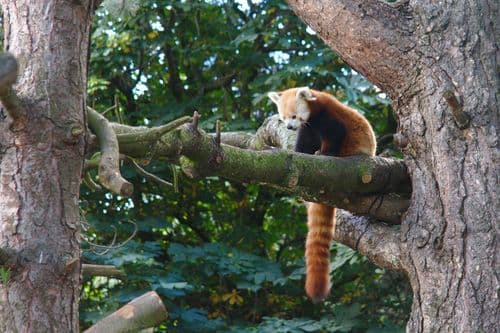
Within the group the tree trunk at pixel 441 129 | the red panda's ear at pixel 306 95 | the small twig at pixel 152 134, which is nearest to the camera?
the small twig at pixel 152 134

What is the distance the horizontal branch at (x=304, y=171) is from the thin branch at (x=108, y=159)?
344mm

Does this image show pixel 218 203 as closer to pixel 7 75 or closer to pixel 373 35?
pixel 373 35

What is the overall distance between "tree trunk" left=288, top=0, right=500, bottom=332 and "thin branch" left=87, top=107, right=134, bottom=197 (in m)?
1.75

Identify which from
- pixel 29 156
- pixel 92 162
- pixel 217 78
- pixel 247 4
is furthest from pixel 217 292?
pixel 29 156

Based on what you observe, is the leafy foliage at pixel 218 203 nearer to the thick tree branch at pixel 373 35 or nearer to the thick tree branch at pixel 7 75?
the thick tree branch at pixel 373 35

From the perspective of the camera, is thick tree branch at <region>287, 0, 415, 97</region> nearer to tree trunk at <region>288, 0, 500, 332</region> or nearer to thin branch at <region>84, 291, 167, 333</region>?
tree trunk at <region>288, 0, 500, 332</region>

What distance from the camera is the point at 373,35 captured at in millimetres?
4016

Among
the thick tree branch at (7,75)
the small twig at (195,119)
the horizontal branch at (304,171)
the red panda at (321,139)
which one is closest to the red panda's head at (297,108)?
the red panda at (321,139)

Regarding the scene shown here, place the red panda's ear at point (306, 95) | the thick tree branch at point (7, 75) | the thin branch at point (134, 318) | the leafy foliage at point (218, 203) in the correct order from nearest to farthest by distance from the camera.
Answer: the thick tree branch at point (7, 75) < the thin branch at point (134, 318) < the red panda's ear at point (306, 95) < the leafy foliage at point (218, 203)

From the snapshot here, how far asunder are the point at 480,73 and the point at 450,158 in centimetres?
48

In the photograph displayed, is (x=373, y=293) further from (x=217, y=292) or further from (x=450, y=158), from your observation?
(x=450, y=158)

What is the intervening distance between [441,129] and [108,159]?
1.99 metres

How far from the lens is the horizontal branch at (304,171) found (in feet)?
10.7

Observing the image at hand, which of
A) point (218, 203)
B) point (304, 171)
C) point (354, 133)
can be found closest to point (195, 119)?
point (304, 171)
